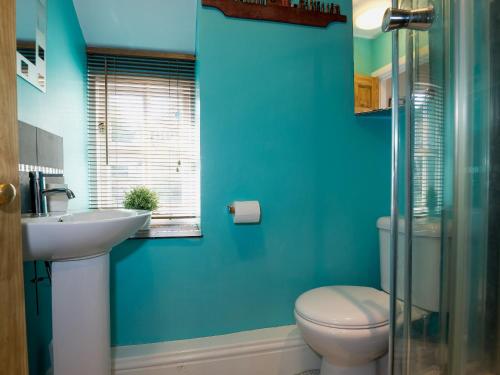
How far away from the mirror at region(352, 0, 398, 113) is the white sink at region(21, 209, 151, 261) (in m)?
1.40

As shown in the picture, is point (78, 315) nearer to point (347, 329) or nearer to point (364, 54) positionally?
point (347, 329)

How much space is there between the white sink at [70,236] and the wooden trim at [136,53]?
1.32m

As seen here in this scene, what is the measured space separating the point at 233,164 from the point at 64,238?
2.68 feet

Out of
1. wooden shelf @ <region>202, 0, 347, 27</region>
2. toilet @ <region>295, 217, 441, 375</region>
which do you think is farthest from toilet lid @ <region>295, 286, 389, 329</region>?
wooden shelf @ <region>202, 0, 347, 27</region>

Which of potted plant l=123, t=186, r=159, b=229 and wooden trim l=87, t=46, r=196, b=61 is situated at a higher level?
wooden trim l=87, t=46, r=196, b=61

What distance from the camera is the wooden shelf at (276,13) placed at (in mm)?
1345

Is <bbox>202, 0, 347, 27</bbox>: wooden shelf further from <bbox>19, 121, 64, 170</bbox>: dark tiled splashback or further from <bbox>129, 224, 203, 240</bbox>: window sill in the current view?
<bbox>129, 224, 203, 240</bbox>: window sill

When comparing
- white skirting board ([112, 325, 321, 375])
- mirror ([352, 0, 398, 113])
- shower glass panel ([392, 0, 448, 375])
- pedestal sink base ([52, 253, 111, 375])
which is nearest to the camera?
shower glass panel ([392, 0, 448, 375])

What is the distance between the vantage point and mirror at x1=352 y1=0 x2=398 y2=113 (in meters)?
1.63

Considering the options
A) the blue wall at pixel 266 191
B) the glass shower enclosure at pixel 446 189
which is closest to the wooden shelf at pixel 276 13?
the blue wall at pixel 266 191

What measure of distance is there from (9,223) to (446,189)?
38.8 inches

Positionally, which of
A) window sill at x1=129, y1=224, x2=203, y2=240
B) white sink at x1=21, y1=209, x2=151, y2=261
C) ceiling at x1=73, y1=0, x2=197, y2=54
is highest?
ceiling at x1=73, y1=0, x2=197, y2=54

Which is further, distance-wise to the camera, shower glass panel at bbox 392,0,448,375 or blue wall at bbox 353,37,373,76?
blue wall at bbox 353,37,373,76

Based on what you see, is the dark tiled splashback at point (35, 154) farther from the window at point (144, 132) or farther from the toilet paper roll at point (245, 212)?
the toilet paper roll at point (245, 212)
